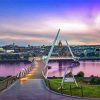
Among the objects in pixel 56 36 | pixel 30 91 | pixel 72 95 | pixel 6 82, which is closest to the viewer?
pixel 72 95

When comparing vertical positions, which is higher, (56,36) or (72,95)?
(56,36)

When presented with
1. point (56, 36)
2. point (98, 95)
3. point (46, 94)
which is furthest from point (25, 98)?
point (56, 36)

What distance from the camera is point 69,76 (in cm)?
3819

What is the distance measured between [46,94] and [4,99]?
14.4 ft

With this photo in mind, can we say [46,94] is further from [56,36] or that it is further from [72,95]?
[56,36]

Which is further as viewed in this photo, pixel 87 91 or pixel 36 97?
pixel 87 91

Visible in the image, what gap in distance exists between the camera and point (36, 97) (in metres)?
27.5

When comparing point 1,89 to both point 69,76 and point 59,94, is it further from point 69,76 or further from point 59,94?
point 69,76

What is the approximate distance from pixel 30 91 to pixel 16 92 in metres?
1.48

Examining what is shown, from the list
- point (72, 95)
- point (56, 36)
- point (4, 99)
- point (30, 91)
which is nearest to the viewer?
point (4, 99)

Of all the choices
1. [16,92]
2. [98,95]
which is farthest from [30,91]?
[98,95]

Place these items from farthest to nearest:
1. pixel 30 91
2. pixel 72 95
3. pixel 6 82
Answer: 1. pixel 6 82
2. pixel 30 91
3. pixel 72 95

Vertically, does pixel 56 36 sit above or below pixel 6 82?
above

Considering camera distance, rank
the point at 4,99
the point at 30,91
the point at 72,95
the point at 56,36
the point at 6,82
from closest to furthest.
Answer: the point at 4,99, the point at 72,95, the point at 30,91, the point at 6,82, the point at 56,36
